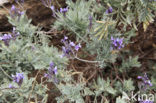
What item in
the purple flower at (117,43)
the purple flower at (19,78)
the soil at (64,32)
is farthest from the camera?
the soil at (64,32)

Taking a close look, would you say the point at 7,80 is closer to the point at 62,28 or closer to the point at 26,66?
the point at 26,66

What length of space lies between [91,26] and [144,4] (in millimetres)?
584

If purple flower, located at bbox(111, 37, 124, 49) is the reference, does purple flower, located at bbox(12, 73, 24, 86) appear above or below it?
below

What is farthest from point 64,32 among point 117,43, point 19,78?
point 19,78

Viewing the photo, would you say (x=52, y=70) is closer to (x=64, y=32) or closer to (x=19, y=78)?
(x=19, y=78)

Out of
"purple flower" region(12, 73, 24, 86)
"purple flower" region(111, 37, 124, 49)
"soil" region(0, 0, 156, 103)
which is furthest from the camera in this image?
"soil" region(0, 0, 156, 103)

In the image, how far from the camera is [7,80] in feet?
7.00

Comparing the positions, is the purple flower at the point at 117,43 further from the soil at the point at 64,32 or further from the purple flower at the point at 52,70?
the purple flower at the point at 52,70

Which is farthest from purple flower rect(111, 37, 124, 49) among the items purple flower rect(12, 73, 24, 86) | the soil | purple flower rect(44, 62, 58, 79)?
purple flower rect(12, 73, 24, 86)

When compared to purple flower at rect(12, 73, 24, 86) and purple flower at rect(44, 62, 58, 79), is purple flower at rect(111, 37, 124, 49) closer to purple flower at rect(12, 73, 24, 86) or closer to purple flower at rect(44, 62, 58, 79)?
purple flower at rect(44, 62, 58, 79)

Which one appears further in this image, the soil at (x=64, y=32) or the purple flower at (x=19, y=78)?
the soil at (x=64, y=32)

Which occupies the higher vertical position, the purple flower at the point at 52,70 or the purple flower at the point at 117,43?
the purple flower at the point at 117,43

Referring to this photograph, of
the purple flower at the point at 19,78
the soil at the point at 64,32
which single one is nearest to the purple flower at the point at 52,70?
the purple flower at the point at 19,78

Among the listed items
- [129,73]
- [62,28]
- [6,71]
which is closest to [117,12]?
[62,28]
